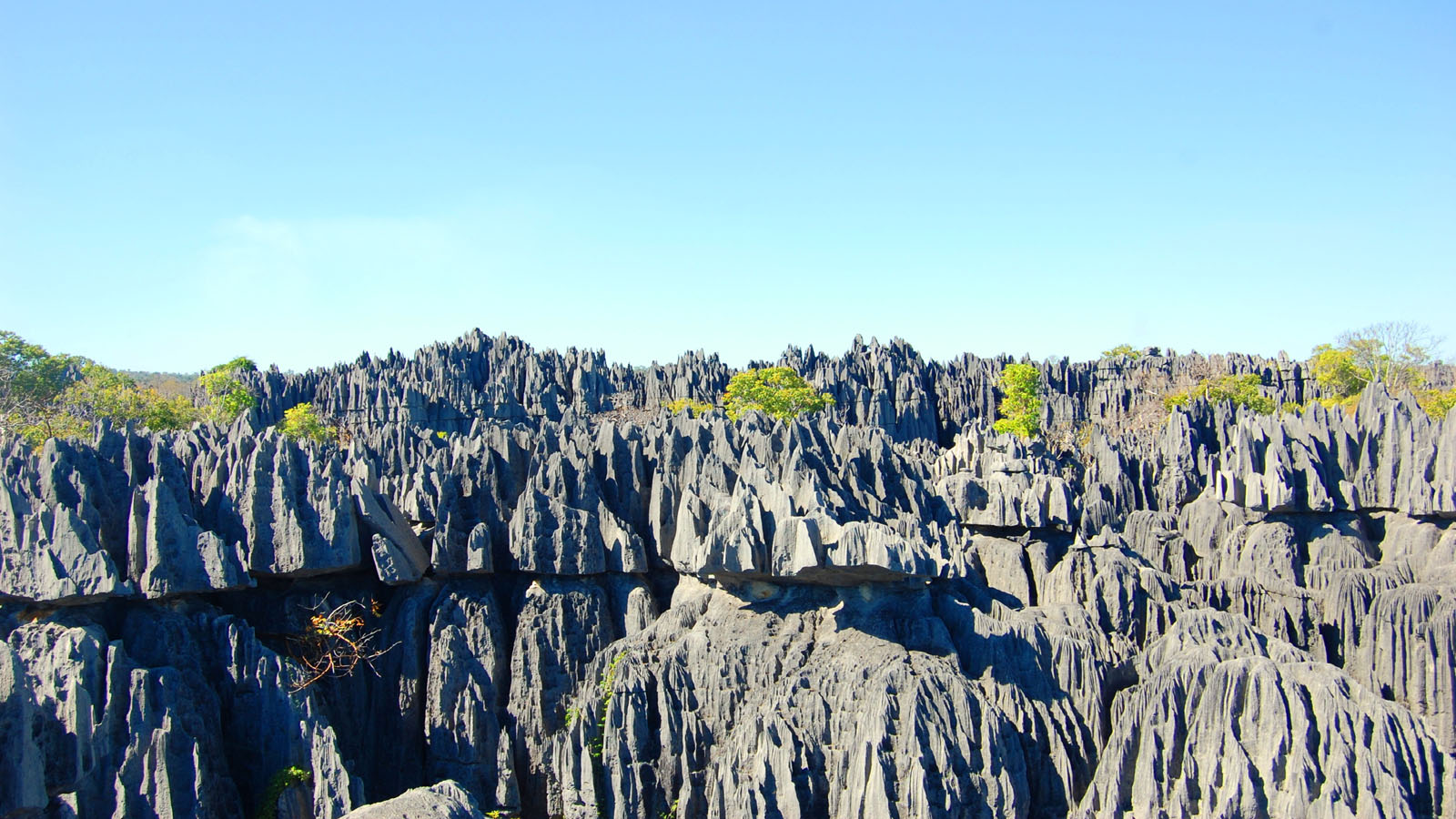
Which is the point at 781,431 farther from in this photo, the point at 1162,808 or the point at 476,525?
the point at 1162,808

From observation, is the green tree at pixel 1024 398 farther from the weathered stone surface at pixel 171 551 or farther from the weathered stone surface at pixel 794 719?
the weathered stone surface at pixel 171 551

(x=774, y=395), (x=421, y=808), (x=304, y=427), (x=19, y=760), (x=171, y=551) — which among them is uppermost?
(x=774, y=395)

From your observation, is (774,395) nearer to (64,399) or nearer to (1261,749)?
(64,399)

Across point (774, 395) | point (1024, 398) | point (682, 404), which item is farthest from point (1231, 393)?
point (682, 404)

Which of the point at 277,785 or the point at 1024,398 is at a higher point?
the point at 1024,398

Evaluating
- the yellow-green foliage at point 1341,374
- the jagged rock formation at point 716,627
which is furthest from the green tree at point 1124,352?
the jagged rock formation at point 716,627

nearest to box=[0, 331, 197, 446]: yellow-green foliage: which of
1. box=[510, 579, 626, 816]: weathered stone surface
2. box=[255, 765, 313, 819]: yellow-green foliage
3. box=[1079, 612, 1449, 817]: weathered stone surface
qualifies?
box=[510, 579, 626, 816]: weathered stone surface
